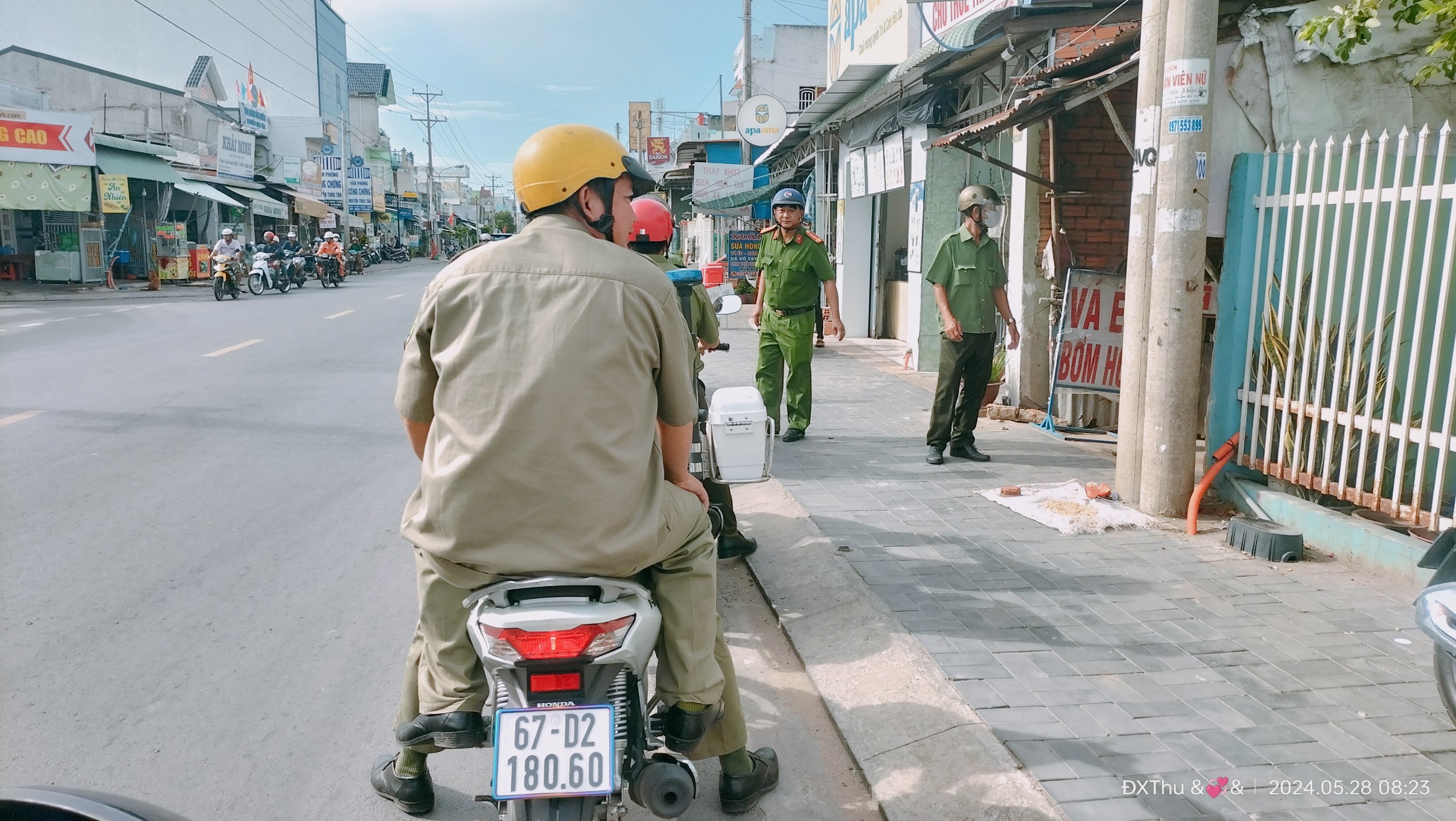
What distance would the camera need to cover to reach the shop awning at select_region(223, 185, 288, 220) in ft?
113

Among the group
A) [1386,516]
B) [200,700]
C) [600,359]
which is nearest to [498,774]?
[600,359]

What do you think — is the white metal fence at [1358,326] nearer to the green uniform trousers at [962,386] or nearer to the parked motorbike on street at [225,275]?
the green uniform trousers at [962,386]

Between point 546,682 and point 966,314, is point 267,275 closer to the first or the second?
point 966,314

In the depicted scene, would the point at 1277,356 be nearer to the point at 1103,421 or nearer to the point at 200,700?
the point at 1103,421

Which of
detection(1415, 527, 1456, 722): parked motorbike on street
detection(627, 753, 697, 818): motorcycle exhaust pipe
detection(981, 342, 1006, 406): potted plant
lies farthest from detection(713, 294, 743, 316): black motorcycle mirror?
detection(981, 342, 1006, 406): potted plant

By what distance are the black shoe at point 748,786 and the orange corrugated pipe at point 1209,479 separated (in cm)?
331

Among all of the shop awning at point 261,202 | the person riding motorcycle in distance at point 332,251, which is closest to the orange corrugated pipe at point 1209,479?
the person riding motorcycle in distance at point 332,251

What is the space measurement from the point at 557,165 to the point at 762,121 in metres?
17.8

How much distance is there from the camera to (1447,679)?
128 inches

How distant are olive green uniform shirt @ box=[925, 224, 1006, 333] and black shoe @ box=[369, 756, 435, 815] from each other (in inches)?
201

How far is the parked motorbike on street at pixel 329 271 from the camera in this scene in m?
28.6

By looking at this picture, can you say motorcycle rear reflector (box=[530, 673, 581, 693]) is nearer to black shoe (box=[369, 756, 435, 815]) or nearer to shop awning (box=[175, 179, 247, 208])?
black shoe (box=[369, 756, 435, 815])

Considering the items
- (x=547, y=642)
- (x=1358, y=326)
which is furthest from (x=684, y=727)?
(x=1358, y=326)

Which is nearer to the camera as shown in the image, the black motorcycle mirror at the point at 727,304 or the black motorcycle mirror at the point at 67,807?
the black motorcycle mirror at the point at 67,807
